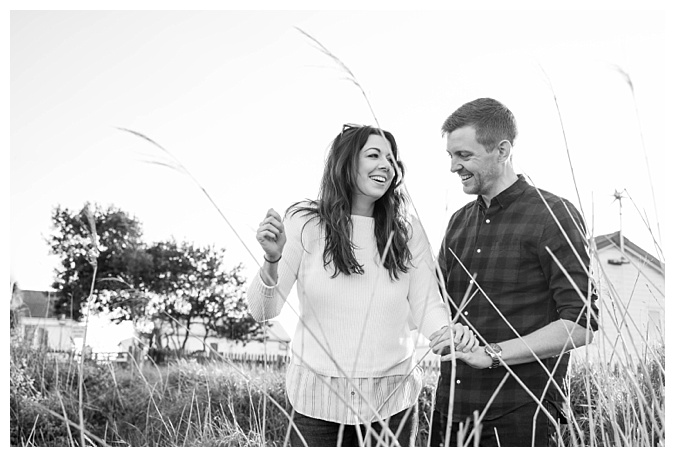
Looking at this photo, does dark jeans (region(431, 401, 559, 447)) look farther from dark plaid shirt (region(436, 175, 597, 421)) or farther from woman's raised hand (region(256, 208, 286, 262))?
woman's raised hand (region(256, 208, 286, 262))

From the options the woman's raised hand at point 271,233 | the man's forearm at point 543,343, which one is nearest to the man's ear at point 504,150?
the man's forearm at point 543,343

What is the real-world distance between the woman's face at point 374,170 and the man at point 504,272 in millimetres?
326

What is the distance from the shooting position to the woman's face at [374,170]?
2.09 m

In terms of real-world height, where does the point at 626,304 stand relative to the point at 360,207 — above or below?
below

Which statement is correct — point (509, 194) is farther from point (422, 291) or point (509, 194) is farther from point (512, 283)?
point (422, 291)

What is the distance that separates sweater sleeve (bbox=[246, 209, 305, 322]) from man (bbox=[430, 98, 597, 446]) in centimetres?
52

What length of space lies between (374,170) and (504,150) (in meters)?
0.53

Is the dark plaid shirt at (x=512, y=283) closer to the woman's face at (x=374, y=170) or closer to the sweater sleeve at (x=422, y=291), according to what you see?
the sweater sleeve at (x=422, y=291)

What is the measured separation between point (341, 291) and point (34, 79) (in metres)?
9.45

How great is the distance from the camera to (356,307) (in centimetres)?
206

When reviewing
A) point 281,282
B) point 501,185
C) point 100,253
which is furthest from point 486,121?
point 100,253

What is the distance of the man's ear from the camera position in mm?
2308

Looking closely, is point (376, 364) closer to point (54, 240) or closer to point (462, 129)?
point (462, 129)

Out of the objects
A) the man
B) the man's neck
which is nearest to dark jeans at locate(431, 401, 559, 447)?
the man
